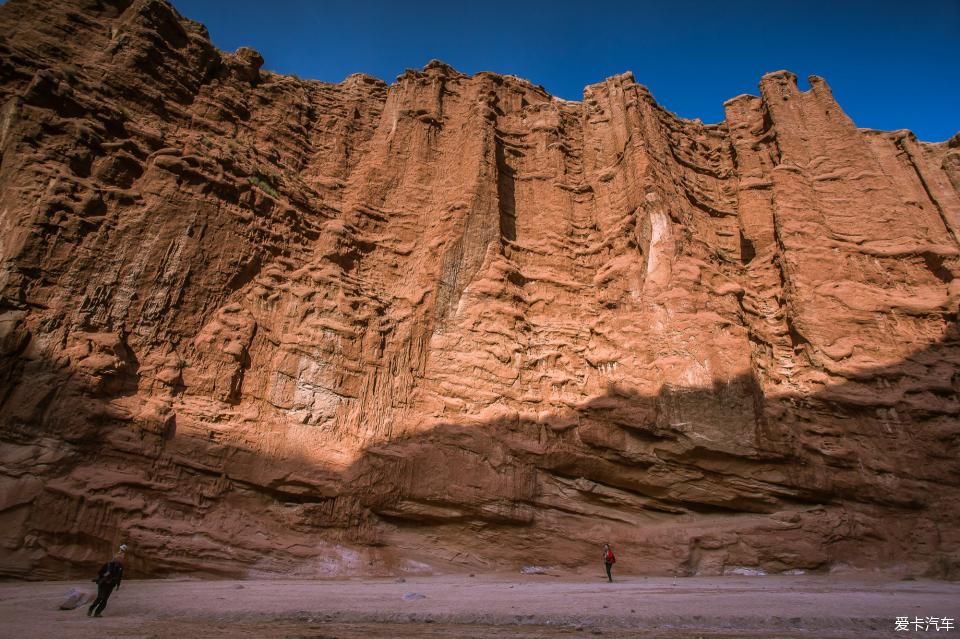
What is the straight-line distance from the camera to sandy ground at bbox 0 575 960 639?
5.75 m

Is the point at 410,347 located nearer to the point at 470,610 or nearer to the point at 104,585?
the point at 470,610

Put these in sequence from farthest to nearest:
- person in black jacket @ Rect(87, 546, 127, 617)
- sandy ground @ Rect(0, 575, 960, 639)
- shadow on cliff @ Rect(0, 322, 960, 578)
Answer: shadow on cliff @ Rect(0, 322, 960, 578) < person in black jacket @ Rect(87, 546, 127, 617) < sandy ground @ Rect(0, 575, 960, 639)

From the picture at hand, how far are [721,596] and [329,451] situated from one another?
9261mm

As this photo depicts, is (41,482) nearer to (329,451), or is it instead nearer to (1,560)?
(1,560)

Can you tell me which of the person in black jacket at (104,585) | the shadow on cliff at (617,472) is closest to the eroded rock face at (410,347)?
the shadow on cliff at (617,472)

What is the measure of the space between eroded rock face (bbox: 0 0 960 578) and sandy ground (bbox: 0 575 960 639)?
2583 mm

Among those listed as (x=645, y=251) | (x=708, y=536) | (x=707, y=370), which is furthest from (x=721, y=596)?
(x=645, y=251)

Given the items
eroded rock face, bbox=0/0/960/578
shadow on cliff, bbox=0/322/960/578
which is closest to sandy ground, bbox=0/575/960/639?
shadow on cliff, bbox=0/322/960/578

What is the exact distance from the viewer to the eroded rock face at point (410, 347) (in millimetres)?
11414

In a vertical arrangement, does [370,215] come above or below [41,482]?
above

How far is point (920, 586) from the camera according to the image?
10109 millimetres

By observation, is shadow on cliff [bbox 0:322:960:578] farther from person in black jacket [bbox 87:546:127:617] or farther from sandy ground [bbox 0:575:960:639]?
person in black jacket [bbox 87:546:127:617]

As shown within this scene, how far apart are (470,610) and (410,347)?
30.0 feet

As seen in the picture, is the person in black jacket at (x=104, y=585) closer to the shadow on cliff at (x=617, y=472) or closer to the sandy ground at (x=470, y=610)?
the sandy ground at (x=470, y=610)
